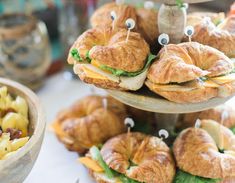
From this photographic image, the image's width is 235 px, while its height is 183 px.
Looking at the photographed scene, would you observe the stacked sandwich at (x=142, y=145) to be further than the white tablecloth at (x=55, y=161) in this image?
No

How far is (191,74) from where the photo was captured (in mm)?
839

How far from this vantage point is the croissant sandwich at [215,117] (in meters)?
1.12

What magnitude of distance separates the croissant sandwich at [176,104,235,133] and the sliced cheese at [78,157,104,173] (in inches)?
10.9

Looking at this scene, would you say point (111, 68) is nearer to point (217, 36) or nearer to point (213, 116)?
point (217, 36)

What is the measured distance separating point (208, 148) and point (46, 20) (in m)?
0.99

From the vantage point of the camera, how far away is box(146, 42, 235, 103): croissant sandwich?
2.79ft

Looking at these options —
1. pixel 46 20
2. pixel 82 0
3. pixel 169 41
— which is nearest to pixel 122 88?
pixel 169 41

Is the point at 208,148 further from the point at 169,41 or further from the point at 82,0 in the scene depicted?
the point at 82,0

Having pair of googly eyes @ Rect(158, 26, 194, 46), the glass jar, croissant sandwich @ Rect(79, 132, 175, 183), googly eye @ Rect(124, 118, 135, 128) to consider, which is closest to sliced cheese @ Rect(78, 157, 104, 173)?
croissant sandwich @ Rect(79, 132, 175, 183)

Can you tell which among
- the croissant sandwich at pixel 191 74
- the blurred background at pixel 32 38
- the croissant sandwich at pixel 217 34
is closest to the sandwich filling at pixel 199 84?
the croissant sandwich at pixel 191 74

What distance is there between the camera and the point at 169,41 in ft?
3.24

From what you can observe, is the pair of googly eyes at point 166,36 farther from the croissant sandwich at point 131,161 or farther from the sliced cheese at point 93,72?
the croissant sandwich at point 131,161

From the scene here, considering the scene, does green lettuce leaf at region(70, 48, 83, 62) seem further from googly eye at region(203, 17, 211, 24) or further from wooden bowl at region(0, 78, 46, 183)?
googly eye at region(203, 17, 211, 24)

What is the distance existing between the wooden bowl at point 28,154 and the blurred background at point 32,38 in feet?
1.12
